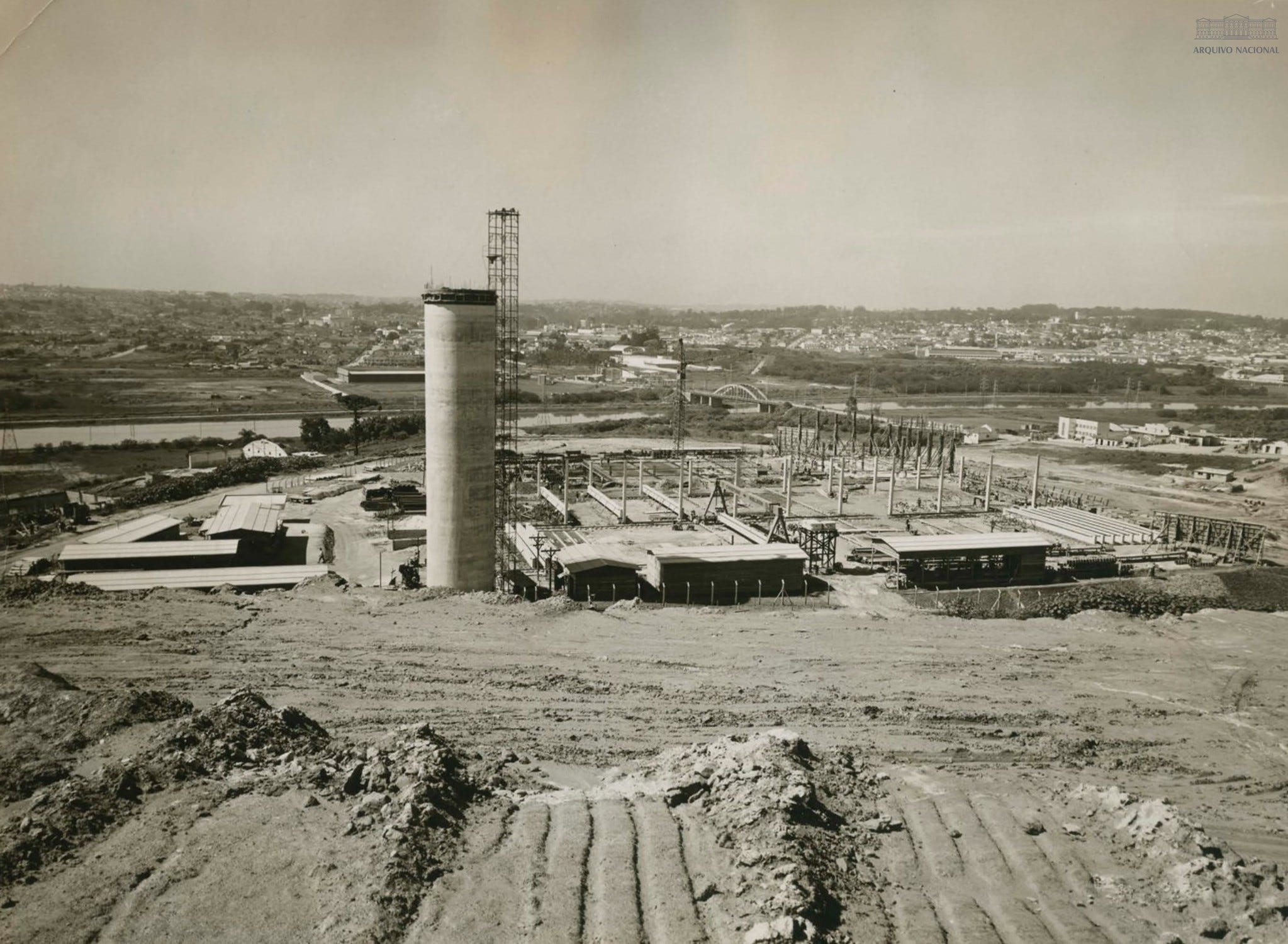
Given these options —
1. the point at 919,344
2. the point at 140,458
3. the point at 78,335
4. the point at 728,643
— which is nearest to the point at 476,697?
the point at 728,643

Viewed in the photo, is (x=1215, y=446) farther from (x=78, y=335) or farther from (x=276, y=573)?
(x=78, y=335)

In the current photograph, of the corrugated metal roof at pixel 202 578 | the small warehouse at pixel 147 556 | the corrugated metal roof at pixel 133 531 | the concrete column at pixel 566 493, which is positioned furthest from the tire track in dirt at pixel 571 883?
the concrete column at pixel 566 493

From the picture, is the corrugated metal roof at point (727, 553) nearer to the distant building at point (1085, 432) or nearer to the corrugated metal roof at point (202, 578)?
the corrugated metal roof at point (202, 578)

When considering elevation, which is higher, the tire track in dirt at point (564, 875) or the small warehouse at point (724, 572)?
the tire track in dirt at point (564, 875)

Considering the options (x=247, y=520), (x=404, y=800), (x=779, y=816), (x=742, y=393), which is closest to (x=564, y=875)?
(x=404, y=800)

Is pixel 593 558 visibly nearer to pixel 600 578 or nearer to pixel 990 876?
pixel 600 578
